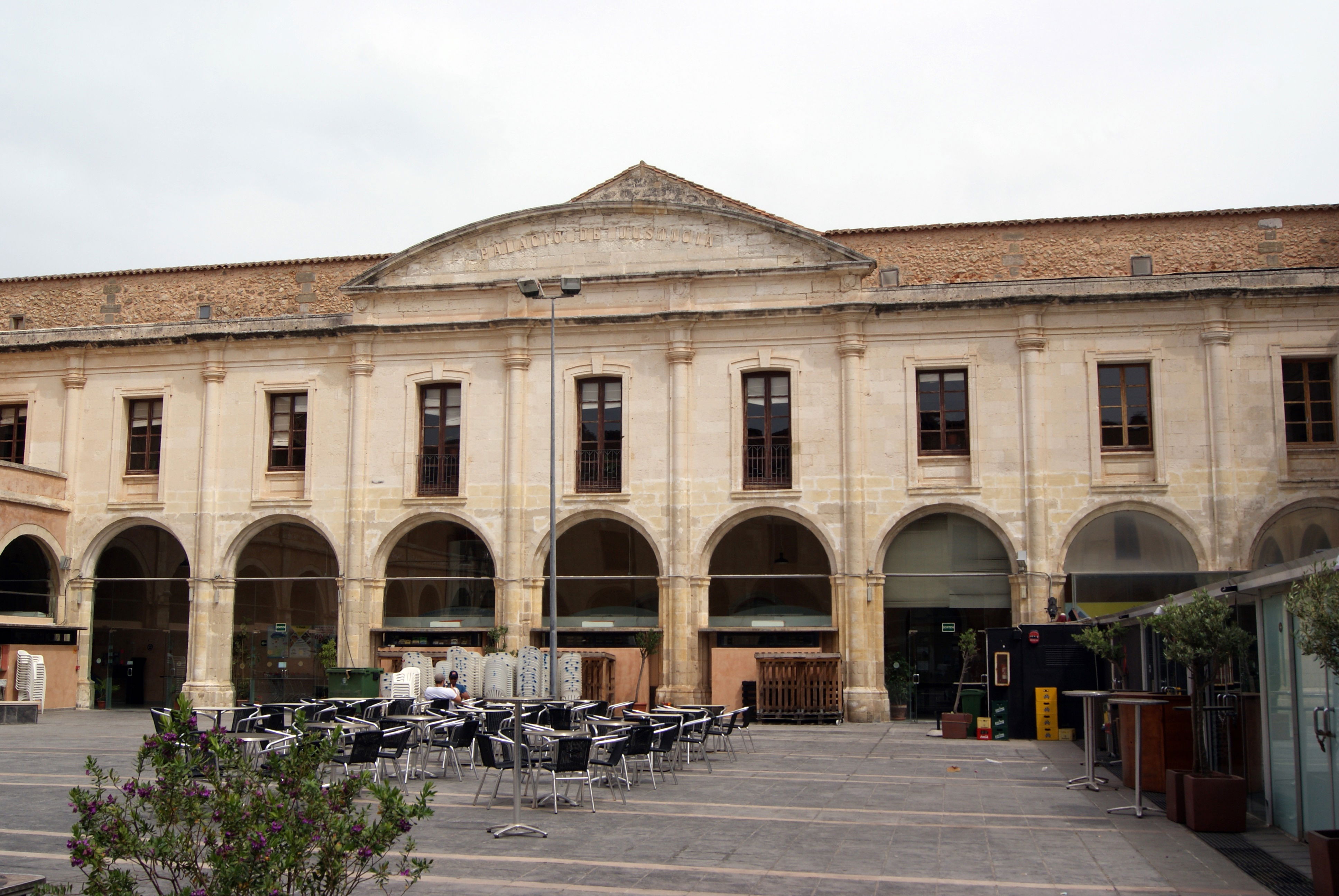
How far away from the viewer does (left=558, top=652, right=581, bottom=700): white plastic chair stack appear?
24.2 metres

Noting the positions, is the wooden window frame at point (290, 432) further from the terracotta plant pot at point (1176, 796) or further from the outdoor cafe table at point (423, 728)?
the terracotta plant pot at point (1176, 796)

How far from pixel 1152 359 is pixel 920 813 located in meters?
16.1

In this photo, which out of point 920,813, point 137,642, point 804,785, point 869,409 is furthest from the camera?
point 137,642

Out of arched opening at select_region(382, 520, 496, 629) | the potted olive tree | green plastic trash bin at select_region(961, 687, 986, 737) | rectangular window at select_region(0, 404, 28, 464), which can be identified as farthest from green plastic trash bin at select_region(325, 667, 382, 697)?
the potted olive tree

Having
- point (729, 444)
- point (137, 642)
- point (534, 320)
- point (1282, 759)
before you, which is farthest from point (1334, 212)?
point (137, 642)

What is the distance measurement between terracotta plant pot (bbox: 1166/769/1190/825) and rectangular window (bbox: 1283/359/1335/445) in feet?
50.3

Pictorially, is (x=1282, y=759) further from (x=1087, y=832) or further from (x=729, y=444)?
(x=729, y=444)

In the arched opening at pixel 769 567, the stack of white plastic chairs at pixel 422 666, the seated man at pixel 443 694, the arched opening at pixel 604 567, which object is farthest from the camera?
the arched opening at pixel 604 567

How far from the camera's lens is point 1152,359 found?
25.1 m

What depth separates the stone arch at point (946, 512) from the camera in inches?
986

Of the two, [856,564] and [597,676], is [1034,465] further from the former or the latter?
[597,676]

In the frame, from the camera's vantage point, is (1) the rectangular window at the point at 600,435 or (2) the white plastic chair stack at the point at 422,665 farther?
(1) the rectangular window at the point at 600,435

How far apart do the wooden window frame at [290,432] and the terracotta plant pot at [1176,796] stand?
21.4 meters

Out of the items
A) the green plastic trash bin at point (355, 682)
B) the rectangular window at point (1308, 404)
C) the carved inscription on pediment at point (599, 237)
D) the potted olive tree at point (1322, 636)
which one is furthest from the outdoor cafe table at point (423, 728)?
the rectangular window at point (1308, 404)
